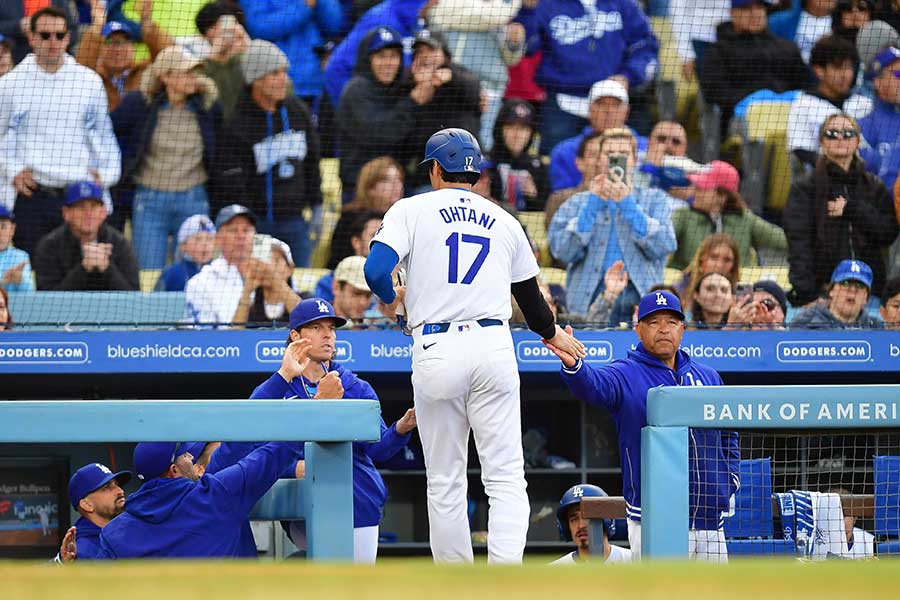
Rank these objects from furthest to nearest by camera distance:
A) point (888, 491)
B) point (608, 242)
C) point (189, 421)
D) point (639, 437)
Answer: point (608, 242) < point (888, 491) < point (639, 437) < point (189, 421)

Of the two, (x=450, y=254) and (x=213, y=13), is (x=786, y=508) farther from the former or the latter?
(x=213, y=13)

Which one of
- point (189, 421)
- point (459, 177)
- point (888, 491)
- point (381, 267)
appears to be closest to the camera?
point (189, 421)

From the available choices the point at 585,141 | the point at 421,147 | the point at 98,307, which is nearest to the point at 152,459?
the point at 98,307

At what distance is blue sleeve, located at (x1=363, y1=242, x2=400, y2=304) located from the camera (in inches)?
178

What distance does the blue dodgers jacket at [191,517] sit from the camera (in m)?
4.44

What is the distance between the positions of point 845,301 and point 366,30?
373 centimetres

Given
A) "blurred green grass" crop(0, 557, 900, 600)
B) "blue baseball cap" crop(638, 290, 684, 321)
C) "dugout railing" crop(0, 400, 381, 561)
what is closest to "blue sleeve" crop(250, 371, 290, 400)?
"dugout railing" crop(0, 400, 381, 561)

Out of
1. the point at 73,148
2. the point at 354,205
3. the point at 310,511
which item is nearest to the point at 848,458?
the point at 354,205

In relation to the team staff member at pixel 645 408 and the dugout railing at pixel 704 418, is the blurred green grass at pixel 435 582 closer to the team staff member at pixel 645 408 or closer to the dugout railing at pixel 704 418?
the dugout railing at pixel 704 418

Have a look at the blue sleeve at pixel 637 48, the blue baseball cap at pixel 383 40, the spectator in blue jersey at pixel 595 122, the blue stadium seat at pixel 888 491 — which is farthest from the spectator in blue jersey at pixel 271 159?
the blue stadium seat at pixel 888 491

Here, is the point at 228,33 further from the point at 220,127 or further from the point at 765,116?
the point at 765,116

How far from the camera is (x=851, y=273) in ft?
29.9

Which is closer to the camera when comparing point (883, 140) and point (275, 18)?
point (883, 140)

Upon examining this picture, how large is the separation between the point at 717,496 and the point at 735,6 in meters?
6.04
